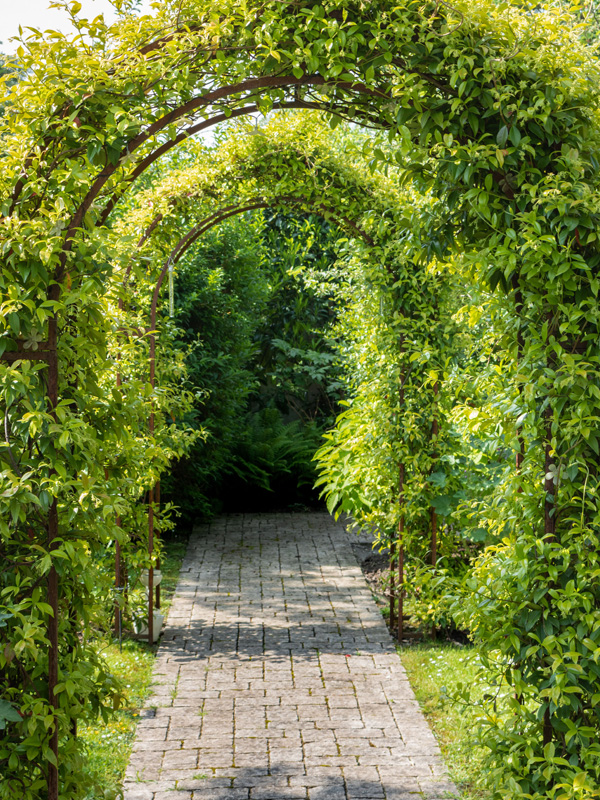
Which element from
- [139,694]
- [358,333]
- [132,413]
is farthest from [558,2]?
[139,694]

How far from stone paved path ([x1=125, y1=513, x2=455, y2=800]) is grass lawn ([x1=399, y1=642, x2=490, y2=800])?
76 mm

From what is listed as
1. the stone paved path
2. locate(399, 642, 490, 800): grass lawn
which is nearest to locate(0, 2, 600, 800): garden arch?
locate(399, 642, 490, 800): grass lawn

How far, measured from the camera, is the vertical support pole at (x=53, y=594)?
249 cm

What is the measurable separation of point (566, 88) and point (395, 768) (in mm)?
2994

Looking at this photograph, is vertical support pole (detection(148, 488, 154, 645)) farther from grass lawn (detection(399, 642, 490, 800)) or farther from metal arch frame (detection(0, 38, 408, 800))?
metal arch frame (detection(0, 38, 408, 800))

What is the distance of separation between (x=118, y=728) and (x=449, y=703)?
1.72 metres

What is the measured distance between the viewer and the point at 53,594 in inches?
98.5

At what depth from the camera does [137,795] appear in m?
3.39

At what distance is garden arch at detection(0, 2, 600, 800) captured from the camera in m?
2.47

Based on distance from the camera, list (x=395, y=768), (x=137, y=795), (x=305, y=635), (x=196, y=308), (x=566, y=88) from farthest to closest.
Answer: (x=196, y=308) < (x=305, y=635) < (x=395, y=768) < (x=137, y=795) < (x=566, y=88)

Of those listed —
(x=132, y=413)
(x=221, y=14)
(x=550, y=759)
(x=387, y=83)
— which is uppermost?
(x=221, y=14)

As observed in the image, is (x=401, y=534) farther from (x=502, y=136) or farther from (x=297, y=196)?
(x=502, y=136)

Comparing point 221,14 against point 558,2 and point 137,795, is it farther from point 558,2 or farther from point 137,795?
point 137,795

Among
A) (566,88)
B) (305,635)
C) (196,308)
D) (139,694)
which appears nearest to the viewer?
(566,88)
